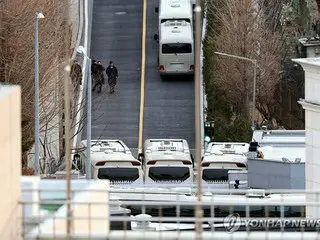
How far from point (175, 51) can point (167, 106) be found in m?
3.99

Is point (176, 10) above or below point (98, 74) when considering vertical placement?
above

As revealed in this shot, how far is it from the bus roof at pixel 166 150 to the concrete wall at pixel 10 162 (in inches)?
1313

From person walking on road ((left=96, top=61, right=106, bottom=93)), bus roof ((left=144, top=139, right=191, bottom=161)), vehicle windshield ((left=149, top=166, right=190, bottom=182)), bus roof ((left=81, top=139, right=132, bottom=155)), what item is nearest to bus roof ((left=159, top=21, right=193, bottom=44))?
person walking on road ((left=96, top=61, right=106, bottom=93))

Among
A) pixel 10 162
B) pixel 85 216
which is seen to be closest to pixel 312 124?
pixel 85 216

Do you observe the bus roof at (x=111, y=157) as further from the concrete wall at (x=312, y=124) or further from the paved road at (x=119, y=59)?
the concrete wall at (x=312, y=124)

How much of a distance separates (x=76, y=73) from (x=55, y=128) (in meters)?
4.19

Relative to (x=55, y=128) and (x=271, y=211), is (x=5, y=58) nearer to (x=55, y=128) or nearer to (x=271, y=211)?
(x=55, y=128)

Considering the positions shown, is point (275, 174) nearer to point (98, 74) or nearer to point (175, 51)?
point (98, 74)

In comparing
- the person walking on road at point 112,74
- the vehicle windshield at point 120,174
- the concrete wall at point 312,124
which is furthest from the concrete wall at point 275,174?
the person walking on road at point 112,74

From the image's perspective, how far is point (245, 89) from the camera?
70.9 m

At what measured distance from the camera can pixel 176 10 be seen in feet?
253

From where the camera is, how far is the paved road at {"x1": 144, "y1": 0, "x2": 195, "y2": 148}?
68.2 meters

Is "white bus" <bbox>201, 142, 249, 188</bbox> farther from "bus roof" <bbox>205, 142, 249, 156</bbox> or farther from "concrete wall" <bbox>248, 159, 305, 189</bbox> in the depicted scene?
"concrete wall" <bbox>248, 159, 305, 189</bbox>

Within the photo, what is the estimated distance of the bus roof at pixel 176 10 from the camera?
7675 centimetres
